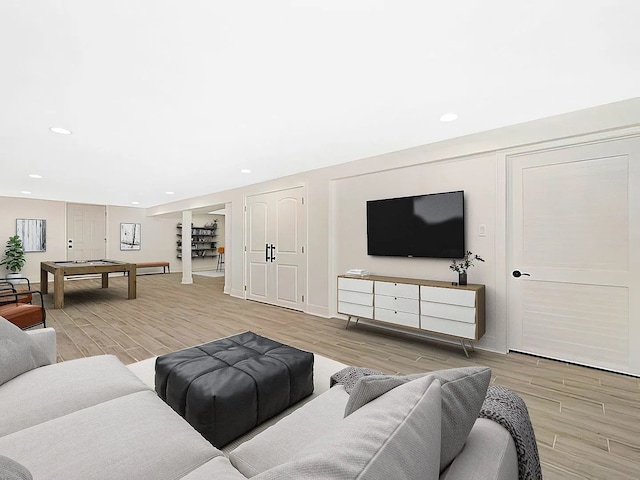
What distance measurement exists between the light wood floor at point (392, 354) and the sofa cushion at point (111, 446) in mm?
1762

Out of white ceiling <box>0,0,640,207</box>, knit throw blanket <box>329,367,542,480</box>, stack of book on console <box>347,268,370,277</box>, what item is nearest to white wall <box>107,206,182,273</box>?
white ceiling <box>0,0,640,207</box>

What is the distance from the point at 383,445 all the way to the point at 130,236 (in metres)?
11.8

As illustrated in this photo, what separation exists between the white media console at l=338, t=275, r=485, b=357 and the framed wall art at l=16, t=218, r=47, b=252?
9432mm

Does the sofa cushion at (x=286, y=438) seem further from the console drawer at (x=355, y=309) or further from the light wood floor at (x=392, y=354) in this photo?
the console drawer at (x=355, y=309)

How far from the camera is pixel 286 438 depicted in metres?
1.14

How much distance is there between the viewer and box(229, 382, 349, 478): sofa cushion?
1.04 m

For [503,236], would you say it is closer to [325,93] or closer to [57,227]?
[325,93]

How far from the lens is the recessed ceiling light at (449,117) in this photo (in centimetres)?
283

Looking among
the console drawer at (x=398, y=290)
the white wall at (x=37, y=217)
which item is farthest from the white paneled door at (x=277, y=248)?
the white wall at (x=37, y=217)

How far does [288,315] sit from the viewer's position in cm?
491

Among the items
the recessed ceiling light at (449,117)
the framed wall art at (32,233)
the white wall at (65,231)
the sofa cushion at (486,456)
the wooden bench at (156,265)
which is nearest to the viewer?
the sofa cushion at (486,456)

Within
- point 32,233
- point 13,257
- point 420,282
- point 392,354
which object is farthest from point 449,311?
point 32,233

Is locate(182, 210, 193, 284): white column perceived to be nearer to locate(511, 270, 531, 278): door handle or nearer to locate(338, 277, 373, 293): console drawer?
locate(338, 277, 373, 293): console drawer

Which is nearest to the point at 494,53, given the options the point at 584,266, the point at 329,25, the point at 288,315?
the point at 329,25
